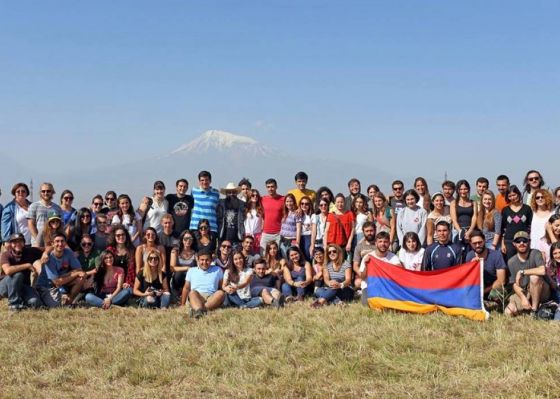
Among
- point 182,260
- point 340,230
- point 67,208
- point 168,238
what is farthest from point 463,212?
point 67,208

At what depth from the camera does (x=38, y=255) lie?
454 inches

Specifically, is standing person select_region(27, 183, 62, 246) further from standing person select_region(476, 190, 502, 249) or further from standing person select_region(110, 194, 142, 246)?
standing person select_region(476, 190, 502, 249)

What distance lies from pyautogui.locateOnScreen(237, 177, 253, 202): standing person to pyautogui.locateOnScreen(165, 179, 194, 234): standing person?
1239 mm

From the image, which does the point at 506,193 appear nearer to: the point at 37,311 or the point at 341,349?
the point at 341,349

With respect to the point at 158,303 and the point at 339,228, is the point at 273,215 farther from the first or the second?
the point at 158,303

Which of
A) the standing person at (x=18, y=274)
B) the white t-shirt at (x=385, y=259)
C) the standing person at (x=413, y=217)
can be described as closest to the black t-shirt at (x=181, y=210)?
the standing person at (x=18, y=274)

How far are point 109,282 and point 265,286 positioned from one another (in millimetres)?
3290

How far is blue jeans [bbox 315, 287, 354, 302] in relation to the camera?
38.1 feet

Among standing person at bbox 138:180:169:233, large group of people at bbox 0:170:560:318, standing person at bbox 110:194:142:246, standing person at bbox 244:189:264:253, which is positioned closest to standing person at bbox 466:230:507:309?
large group of people at bbox 0:170:560:318

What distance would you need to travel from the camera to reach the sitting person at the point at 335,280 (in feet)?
38.2

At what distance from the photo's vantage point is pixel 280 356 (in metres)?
7.93

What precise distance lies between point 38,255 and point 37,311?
1.21 meters

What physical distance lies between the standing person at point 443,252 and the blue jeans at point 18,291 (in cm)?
783

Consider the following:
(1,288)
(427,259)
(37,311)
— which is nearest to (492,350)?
(427,259)
